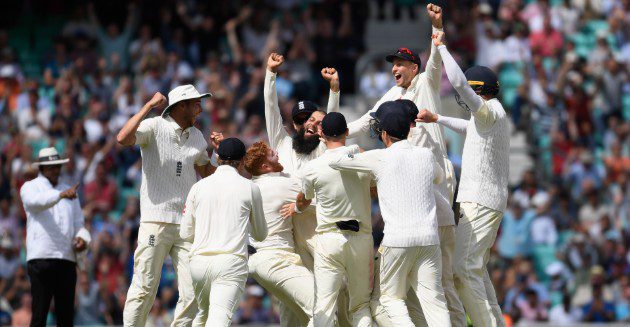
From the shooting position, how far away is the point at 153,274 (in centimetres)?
1412

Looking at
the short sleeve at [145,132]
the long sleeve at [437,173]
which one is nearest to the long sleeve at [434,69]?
the long sleeve at [437,173]

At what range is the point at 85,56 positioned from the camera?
85.3 ft

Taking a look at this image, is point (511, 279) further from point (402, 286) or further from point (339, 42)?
point (402, 286)

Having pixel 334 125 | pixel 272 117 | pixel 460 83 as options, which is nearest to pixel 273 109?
pixel 272 117

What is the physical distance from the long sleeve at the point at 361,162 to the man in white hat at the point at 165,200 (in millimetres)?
1859

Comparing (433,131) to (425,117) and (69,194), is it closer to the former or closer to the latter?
(425,117)

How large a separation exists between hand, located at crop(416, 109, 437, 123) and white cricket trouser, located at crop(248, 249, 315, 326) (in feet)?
6.64

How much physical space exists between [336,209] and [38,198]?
363 cm

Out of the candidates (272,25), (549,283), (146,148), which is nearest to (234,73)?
(272,25)

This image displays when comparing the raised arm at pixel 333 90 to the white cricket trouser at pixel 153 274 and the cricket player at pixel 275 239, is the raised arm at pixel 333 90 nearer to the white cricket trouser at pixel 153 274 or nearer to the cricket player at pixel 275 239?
the cricket player at pixel 275 239

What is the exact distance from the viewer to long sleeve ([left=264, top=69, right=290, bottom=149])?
15.0 metres

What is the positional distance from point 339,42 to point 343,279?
40.7 ft

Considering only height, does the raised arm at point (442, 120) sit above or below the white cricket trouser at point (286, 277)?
above

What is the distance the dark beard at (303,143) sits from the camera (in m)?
14.6
